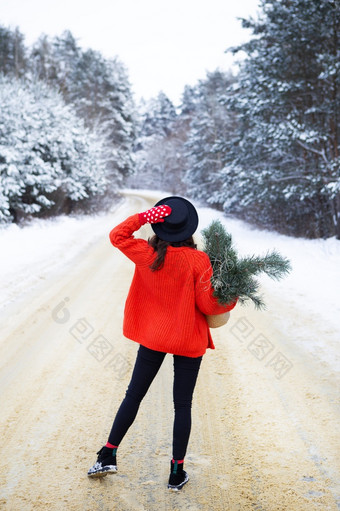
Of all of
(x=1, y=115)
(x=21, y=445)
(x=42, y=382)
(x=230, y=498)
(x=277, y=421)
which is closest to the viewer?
(x=230, y=498)

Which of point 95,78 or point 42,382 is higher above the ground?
point 95,78

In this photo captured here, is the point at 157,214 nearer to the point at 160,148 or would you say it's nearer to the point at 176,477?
the point at 176,477

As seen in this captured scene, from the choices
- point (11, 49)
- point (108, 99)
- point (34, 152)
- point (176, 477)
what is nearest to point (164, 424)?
point (176, 477)

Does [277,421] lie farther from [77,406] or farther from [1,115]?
[1,115]

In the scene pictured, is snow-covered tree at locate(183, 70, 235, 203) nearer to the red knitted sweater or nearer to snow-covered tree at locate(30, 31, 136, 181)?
snow-covered tree at locate(30, 31, 136, 181)

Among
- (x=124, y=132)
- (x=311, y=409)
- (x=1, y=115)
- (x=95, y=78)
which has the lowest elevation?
(x=311, y=409)

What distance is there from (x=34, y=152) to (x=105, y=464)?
1461 centimetres

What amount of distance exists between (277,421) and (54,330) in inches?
125

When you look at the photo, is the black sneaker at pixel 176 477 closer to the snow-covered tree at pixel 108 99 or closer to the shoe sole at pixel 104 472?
the shoe sole at pixel 104 472

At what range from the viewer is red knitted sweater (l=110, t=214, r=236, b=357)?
2.33 meters

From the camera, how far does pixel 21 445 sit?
9.54 feet

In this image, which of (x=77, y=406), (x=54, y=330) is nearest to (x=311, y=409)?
(x=77, y=406)

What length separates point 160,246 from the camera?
234 centimetres

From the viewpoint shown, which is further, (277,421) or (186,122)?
(186,122)
